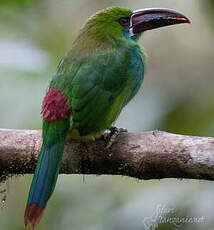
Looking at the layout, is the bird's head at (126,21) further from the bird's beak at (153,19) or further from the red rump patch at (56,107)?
the red rump patch at (56,107)

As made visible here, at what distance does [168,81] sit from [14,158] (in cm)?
218

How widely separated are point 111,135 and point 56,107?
0.37 metres

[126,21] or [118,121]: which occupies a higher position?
[126,21]

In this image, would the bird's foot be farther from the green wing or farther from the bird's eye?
the bird's eye

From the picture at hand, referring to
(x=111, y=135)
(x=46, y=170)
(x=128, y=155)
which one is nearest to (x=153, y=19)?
(x=111, y=135)

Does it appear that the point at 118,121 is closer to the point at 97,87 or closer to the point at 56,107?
the point at 97,87

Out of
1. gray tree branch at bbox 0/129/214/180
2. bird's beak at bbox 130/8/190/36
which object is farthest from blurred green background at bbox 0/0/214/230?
bird's beak at bbox 130/8/190/36

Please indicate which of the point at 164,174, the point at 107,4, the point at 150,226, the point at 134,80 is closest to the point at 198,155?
the point at 164,174

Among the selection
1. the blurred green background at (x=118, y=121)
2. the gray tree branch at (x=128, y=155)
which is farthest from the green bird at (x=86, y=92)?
the blurred green background at (x=118, y=121)

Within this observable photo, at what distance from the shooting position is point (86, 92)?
11.6 feet

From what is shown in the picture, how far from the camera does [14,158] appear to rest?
3.43 metres

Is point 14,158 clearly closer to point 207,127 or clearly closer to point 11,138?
point 11,138

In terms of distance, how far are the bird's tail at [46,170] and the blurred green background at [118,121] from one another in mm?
474

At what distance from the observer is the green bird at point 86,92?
131 inches
